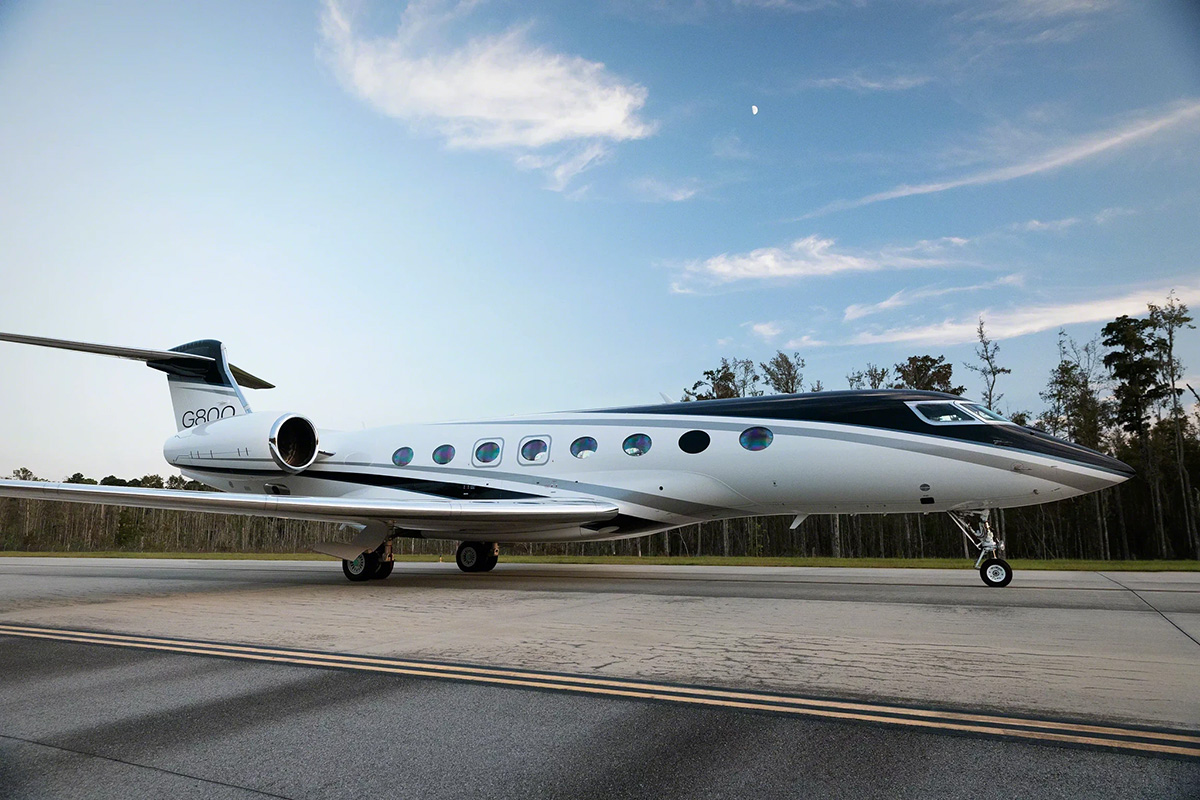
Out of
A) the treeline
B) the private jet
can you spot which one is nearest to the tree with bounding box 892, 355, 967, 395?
the treeline

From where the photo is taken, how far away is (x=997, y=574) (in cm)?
1045

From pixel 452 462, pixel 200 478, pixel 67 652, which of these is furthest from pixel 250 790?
pixel 200 478

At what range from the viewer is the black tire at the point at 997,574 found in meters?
10.4

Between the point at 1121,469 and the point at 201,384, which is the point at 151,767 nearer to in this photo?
the point at 1121,469

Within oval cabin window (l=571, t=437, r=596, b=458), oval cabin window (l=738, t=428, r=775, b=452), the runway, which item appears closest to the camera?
the runway

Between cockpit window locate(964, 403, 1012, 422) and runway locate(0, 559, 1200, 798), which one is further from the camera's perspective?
cockpit window locate(964, 403, 1012, 422)

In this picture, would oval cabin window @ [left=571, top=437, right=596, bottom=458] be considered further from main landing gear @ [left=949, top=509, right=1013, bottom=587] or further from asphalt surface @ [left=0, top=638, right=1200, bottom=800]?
asphalt surface @ [left=0, top=638, right=1200, bottom=800]

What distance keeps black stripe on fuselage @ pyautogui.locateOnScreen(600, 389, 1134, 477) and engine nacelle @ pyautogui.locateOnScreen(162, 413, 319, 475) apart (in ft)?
23.5

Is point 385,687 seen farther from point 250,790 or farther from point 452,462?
point 452,462

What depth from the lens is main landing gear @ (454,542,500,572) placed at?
1566cm

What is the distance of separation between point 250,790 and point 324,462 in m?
13.4

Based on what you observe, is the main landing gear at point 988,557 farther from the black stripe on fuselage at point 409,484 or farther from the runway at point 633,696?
the black stripe on fuselage at point 409,484

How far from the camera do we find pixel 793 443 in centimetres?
1136

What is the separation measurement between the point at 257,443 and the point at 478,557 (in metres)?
5.14
